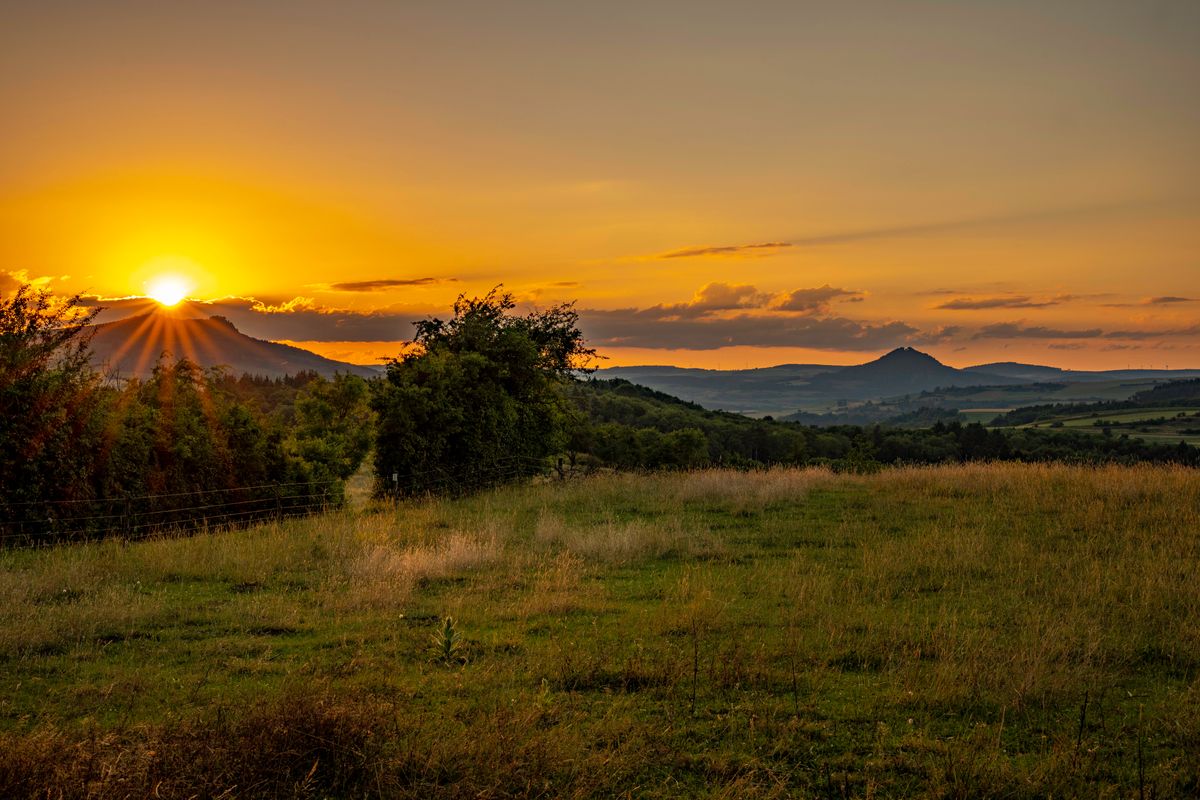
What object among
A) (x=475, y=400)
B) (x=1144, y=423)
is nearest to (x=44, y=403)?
(x=475, y=400)

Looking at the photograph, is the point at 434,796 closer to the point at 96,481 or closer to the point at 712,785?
the point at 712,785

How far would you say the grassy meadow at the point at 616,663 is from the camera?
5746mm

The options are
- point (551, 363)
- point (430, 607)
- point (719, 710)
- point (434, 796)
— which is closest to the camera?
point (434, 796)

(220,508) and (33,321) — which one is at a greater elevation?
(33,321)

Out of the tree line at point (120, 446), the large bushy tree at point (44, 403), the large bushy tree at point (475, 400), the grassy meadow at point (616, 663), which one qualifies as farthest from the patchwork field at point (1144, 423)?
the large bushy tree at point (44, 403)

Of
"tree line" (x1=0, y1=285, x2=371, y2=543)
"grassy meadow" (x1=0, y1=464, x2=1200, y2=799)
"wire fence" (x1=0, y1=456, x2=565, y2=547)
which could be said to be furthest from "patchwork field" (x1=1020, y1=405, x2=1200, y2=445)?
"tree line" (x1=0, y1=285, x2=371, y2=543)

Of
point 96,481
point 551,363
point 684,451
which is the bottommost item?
point 684,451

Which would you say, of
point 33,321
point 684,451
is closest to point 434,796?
point 33,321

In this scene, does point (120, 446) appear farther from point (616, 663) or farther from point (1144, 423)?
point (1144, 423)

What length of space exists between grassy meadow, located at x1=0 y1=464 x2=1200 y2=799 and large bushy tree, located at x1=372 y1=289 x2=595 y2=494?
917 cm

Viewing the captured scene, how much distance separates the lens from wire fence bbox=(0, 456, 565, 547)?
16.0m

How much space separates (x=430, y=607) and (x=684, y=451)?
176ft

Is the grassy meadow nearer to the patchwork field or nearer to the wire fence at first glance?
the wire fence

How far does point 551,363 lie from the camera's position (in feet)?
116
